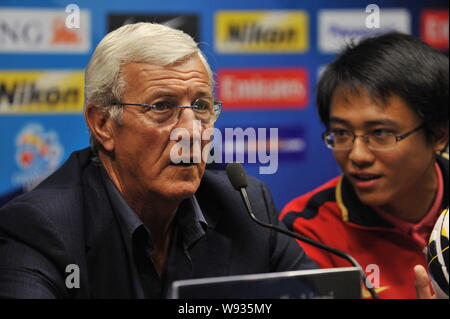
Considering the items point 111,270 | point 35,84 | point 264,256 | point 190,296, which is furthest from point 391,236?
point 35,84

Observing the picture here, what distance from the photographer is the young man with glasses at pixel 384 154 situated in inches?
56.9

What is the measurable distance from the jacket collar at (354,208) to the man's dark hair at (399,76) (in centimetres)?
18

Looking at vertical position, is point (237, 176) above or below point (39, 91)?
below

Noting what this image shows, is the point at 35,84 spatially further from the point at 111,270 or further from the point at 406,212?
the point at 406,212

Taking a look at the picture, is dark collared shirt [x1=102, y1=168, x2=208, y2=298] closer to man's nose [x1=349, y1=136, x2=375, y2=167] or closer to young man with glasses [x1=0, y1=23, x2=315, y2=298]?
young man with glasses [x1=0, y1=23, x2=315, y2=298]

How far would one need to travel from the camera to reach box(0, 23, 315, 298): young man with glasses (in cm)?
99

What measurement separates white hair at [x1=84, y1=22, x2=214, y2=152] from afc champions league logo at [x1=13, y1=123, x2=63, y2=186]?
320mm

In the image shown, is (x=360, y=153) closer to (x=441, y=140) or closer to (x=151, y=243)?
(x=441, y=140)

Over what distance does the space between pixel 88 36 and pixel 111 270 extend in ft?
2.58

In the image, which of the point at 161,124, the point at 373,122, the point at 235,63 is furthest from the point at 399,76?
the point at 161,124

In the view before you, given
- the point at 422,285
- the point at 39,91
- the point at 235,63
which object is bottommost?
the point at 422,285

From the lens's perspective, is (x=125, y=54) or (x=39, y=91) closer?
(x=125, y=54)

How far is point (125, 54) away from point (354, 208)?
29.6 inches

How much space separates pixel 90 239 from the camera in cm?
102
